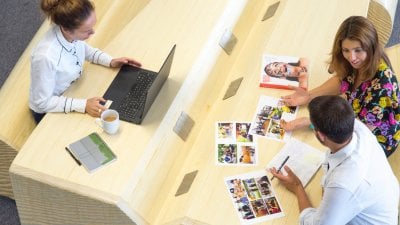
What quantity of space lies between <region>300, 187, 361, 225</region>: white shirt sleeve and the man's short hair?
0.63ft

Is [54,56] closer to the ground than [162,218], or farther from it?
farther from it

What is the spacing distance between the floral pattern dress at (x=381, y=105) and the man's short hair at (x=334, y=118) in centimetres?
52

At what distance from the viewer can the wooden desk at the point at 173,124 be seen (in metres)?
2.09

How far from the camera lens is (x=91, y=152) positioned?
7.09ft

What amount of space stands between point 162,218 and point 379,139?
109cm

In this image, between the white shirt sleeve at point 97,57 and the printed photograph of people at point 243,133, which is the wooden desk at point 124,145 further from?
the printed photograph of people at point 243,133

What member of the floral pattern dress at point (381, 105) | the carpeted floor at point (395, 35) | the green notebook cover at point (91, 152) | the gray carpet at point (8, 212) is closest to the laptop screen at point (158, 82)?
the green notebook cover at point (91, 152)

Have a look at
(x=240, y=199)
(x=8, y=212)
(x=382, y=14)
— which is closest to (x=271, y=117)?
(x=240, y=199)

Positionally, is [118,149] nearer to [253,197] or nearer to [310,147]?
[253,197]

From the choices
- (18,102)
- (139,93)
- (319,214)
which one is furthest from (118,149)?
(319,214)

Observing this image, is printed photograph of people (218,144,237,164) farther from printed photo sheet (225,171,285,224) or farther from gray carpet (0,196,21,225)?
gray carpet (0,196,21,225)

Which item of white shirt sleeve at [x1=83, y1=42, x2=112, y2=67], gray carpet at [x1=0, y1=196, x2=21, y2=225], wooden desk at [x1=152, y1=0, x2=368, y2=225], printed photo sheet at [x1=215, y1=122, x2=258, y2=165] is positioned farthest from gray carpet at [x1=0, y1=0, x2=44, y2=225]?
printed photo sheet at [x1=215, y1=122, x2=258, y2=165]

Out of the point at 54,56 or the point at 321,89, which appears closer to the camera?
the point at 54,56

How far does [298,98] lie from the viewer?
2.46 m
